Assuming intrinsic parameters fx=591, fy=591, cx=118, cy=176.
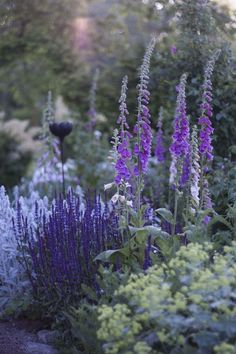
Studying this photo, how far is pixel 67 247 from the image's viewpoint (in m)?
3.75

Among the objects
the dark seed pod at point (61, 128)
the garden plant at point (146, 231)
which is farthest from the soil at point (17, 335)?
the dark seed pod at point (61, 128)

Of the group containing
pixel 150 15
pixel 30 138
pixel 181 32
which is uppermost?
pixel 150 15

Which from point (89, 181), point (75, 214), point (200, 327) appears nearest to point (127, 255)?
point (75, 214)

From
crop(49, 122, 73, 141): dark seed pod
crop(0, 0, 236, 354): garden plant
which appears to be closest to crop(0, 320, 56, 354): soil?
crop(0, 0, 236, 354): garden plant

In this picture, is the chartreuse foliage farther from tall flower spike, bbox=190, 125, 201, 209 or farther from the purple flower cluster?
tall flower spike, bbox=190, 125, 201, 209

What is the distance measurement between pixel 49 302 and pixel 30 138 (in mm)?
6714

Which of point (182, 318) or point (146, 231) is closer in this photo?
point (182, 318)

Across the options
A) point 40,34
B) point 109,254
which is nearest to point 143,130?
point 109,254

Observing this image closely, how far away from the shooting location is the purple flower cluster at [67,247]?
3.70 m

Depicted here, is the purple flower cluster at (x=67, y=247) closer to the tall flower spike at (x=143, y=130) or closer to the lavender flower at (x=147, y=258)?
the lavender flower at (x=147, y=258)

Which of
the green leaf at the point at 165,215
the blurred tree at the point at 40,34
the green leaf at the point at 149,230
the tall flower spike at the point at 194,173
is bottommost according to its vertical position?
the green leaf at the point at 149,230

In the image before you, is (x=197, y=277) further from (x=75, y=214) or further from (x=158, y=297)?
(x=75, y=214)

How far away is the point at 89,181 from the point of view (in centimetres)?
A: 785

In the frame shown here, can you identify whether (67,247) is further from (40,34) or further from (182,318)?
(40,34)
